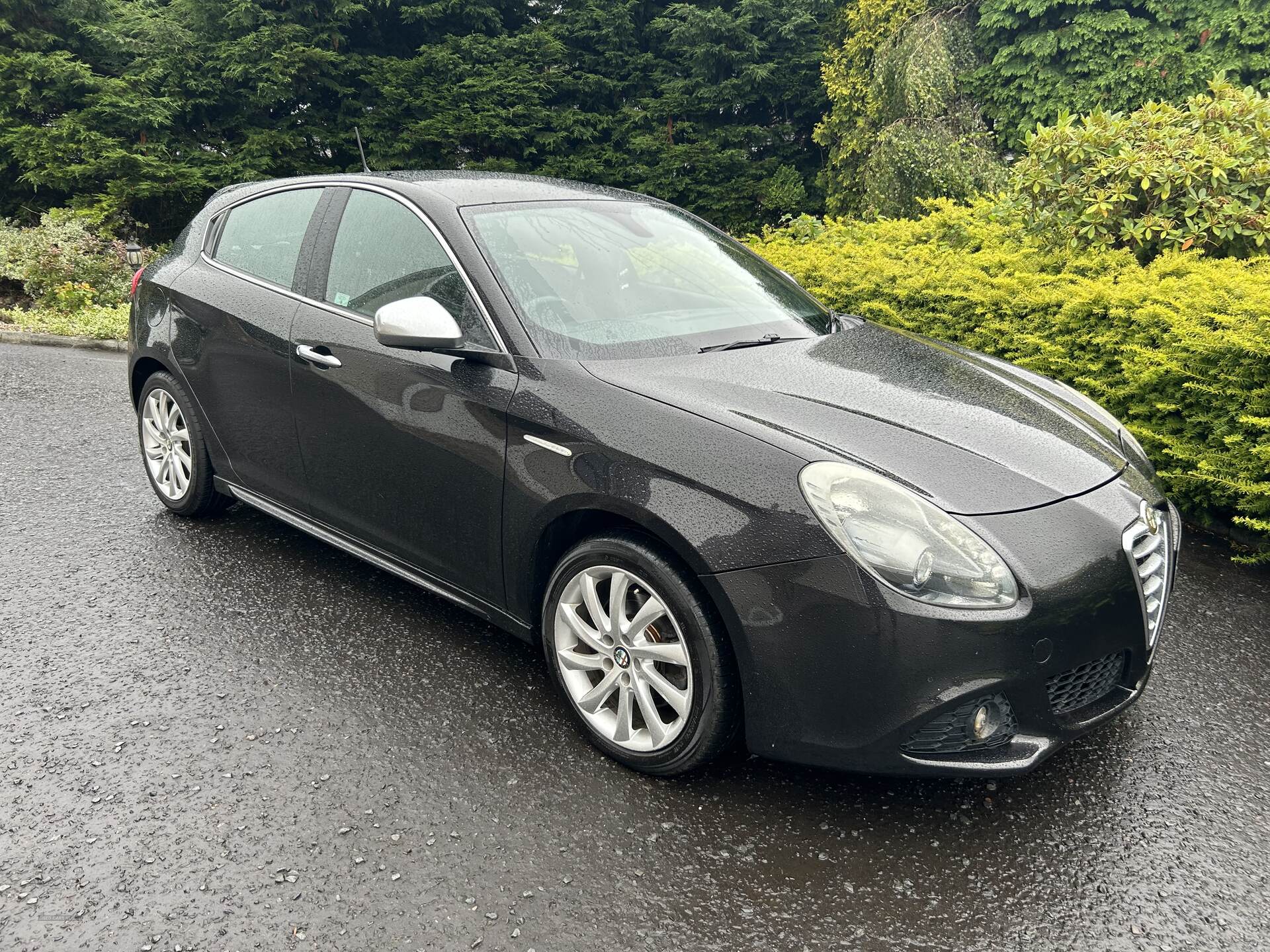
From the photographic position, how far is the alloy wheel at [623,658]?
2576 millimetres

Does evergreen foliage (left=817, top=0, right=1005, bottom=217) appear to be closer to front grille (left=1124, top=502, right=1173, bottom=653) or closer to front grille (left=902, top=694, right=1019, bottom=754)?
front grille (left=1124, top=502, right=1173, bottom=653)

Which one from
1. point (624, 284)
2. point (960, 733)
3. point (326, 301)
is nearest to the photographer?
point (960, 733)

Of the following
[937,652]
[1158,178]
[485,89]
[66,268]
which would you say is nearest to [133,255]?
[66,268]

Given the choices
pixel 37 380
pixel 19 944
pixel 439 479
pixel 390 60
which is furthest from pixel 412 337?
pixel 390 60

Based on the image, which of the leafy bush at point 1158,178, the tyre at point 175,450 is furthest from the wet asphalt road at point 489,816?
the leafy bush at point 1158,178

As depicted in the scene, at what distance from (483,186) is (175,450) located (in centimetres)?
205

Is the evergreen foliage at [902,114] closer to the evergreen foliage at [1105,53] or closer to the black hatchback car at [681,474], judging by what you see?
the evergreen foliage at [1105,53]

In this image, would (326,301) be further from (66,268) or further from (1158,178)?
(66,268)

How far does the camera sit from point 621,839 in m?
Answer: 2.44

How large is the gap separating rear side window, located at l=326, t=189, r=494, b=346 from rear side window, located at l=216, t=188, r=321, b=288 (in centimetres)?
28

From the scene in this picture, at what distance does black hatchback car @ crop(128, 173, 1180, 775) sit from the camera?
2.27m

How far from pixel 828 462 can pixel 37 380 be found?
7851 mm

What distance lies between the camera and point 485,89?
21656 mm

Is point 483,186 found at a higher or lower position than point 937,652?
higher
